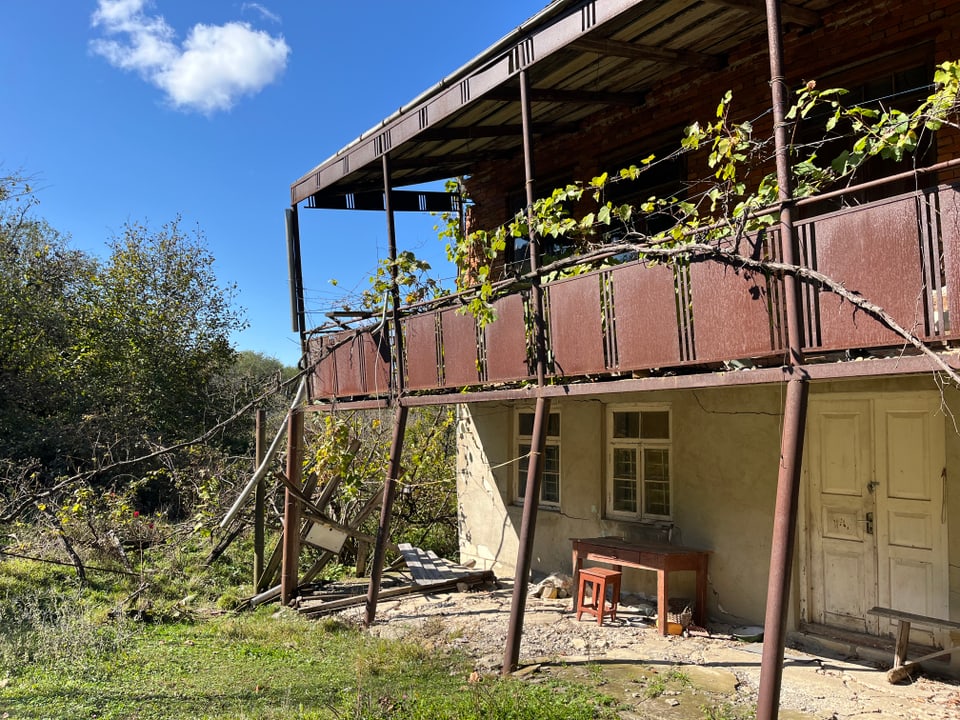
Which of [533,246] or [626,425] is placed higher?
[533,246]

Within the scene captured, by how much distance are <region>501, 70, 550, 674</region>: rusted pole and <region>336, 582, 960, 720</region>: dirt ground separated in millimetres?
349

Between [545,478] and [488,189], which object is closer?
[545,478]

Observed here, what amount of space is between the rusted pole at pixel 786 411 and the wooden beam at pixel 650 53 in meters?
2.12

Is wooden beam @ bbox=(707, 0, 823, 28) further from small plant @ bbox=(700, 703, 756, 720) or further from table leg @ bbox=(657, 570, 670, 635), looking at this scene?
small plant @ bbox=(700, 703, 756, 720)

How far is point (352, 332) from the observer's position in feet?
32.2

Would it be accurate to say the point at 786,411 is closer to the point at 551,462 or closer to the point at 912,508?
the point at 912,508

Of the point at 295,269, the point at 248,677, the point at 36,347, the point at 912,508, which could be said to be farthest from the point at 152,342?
the point at 912,508

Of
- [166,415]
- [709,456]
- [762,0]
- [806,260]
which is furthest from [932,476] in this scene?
[166,415]

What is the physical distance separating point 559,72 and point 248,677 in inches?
270

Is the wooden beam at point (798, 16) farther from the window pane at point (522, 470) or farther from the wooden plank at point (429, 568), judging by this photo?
the wooden plank at point (429, 568)

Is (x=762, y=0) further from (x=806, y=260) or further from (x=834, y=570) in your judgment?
(x=834, y=570)

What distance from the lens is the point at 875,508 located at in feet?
22.2

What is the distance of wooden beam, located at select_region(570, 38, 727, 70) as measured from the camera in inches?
259

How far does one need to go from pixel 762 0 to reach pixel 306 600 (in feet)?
28.8
